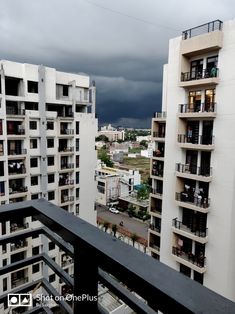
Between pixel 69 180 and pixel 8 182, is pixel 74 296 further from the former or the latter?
pixel 69 180

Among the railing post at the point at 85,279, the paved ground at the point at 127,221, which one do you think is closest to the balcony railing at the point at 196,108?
the railing post at the point at 85,279

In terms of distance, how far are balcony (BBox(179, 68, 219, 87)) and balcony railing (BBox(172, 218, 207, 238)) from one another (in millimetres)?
4128

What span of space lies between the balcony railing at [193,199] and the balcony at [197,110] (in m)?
2.34

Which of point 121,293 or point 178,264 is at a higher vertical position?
point 121,293

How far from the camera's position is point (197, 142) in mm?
8078

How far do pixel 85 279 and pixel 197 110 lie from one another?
775cm

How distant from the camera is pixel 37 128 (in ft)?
39.4

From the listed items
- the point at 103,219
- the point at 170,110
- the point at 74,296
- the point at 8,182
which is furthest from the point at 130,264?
the point at 103,219

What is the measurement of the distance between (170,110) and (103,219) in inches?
635

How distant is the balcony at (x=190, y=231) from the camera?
783 centimetres

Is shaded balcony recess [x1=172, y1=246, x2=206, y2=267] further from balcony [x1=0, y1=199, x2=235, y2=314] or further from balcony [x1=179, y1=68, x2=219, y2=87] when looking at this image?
balcony [x1=0, y1=199, x2=235, y2=314]

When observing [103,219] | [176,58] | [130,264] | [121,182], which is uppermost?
[176,58]

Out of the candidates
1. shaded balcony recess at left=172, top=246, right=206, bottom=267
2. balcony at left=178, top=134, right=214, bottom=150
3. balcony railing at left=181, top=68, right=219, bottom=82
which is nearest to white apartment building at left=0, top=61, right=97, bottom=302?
shaded balcony recess at left=172, top=246, right=206, bottom=267

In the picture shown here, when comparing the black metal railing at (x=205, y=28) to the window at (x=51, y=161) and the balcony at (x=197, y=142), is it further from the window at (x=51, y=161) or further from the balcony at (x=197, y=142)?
the window at (x=51, y=161)
